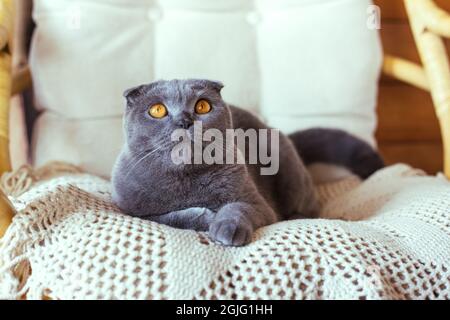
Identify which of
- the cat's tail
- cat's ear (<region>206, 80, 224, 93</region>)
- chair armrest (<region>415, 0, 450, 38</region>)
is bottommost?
the cat's tail

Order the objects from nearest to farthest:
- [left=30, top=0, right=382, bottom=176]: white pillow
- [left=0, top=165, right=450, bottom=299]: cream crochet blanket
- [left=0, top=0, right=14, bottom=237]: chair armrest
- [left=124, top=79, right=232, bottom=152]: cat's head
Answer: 1. [left=0, top=165, right=450, bottom=299]: cream crochet blanket
2. [left=124, top=79, right=232, bottom=152]: cat's head
3. [left=0, top=0, right=14, bottom=237]: chair armrest
4. [left=30, top=0, right=382, bottom=176]: white pillow

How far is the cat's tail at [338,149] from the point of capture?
4.55ft

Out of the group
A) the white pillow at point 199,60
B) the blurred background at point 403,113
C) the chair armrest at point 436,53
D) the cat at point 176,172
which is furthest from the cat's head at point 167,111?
the blurred background at point 403,113

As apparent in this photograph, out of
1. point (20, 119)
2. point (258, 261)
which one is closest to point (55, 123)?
point (20, 119)

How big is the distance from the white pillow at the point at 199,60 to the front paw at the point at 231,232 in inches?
25.6

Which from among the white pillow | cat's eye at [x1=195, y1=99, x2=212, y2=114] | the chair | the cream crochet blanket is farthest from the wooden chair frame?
cat's eye at [x1=195, y1=99, x2=212, y2=114]

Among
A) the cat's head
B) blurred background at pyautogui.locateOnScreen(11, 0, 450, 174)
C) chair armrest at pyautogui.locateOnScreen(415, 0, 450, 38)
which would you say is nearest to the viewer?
the cat's head

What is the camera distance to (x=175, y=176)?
0.87 m

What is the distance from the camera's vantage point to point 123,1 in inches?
54.7

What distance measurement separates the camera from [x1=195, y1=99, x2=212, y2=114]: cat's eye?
87 centimetres

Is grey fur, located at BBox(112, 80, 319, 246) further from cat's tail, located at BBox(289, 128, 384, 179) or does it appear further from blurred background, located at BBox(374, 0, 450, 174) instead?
blurred background, located at BBox(374, 0, 450, 174)

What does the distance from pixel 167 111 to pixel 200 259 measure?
0.29m

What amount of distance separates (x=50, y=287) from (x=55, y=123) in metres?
0.76
